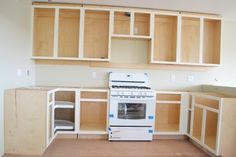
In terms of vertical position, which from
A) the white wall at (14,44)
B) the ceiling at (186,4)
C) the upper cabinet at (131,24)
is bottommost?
the white wall at (14,44)

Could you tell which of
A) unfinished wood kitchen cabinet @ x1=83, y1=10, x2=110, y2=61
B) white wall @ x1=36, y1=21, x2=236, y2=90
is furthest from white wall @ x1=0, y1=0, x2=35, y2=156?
unfinished wood kitchen cabinet @ x1=83, y1=10, x2=110, y2=61

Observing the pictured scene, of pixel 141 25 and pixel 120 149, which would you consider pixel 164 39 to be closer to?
pixel 141 25

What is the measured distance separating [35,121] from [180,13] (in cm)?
310

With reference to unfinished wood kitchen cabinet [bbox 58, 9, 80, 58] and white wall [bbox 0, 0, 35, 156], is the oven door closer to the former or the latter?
unfinished wood kitchen cabinet [bbox 58, 9, 80, 58]

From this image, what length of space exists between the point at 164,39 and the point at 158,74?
714 mm

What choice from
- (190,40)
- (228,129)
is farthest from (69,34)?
(228,129)

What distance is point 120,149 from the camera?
113 inches

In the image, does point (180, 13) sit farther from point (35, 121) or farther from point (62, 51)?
point (35, 121)

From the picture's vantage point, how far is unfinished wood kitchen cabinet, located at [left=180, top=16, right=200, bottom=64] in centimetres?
365

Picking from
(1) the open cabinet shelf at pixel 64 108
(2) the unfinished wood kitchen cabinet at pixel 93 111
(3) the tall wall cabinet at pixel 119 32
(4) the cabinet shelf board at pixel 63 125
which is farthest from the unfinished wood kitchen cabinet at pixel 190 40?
(4) the cabinet shelf board at pixel 63 125

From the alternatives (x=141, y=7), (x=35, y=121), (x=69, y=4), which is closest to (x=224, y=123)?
(x=141, y=7)

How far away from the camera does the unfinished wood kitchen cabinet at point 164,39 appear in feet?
12.1

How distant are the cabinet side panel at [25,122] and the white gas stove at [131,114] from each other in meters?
1.12

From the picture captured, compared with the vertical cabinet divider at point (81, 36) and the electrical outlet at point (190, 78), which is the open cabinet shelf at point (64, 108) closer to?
the vertical cabinet divider at point (81, 36)
